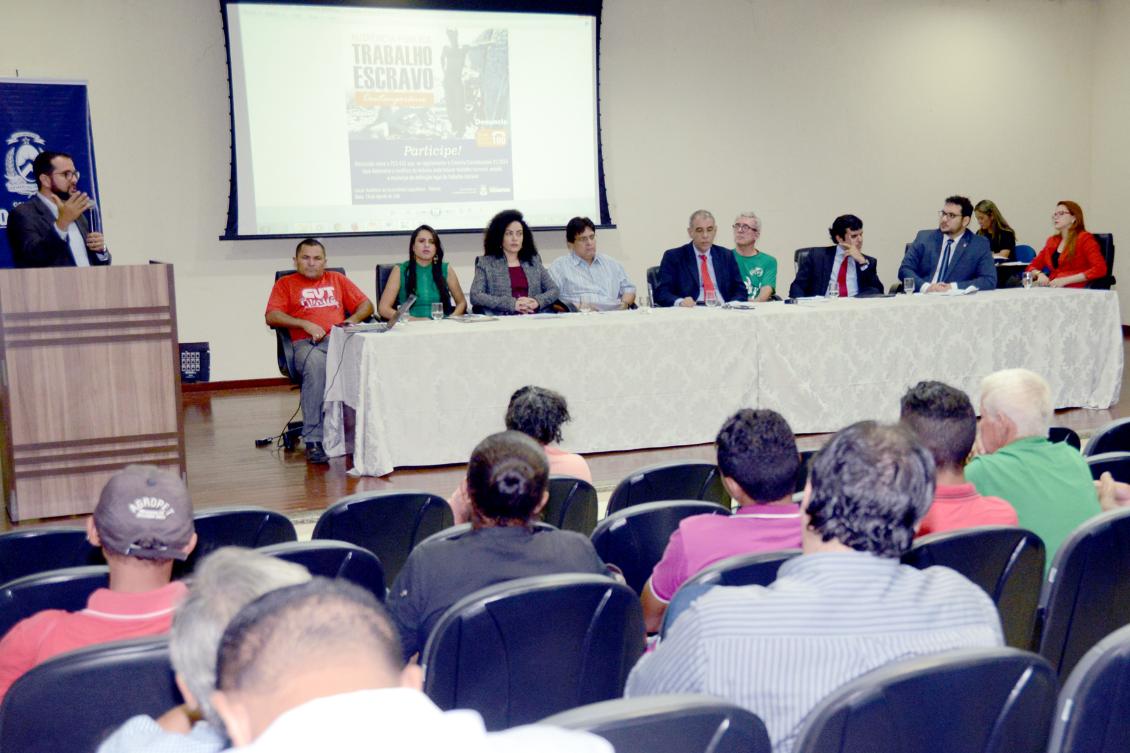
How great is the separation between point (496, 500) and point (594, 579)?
388 millimetres

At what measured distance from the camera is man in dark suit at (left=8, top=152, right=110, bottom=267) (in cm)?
438

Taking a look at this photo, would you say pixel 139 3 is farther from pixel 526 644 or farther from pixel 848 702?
pixel 848 702

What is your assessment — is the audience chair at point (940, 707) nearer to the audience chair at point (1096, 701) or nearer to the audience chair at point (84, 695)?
the audience chair at point (1096, 701)

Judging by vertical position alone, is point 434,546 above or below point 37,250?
below

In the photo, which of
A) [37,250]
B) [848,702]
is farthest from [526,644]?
[37,250]

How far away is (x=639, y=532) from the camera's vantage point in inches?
91.4

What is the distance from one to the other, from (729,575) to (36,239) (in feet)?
12.3

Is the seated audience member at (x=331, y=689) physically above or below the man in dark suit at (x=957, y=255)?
below

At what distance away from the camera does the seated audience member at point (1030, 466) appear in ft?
7.54

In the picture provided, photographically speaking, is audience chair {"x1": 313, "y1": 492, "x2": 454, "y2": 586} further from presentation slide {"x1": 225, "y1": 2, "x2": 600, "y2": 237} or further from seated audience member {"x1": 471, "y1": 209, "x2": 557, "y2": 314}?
presentation slide {"x1": 225, "y1": 2, "x2": 600, "y2": 237}

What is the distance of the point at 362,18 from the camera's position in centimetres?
794

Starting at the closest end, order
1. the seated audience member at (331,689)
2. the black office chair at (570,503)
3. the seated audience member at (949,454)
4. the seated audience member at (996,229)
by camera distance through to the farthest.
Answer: the seated audience member at (331,689), the seated audience member at (949,454), the black office chair at (570,503), the seated audience member at (996,229)

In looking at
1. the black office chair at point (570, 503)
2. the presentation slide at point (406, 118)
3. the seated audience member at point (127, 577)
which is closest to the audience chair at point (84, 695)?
the seated audience member at point (127, 577)

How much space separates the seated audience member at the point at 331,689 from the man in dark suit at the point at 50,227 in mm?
3901
